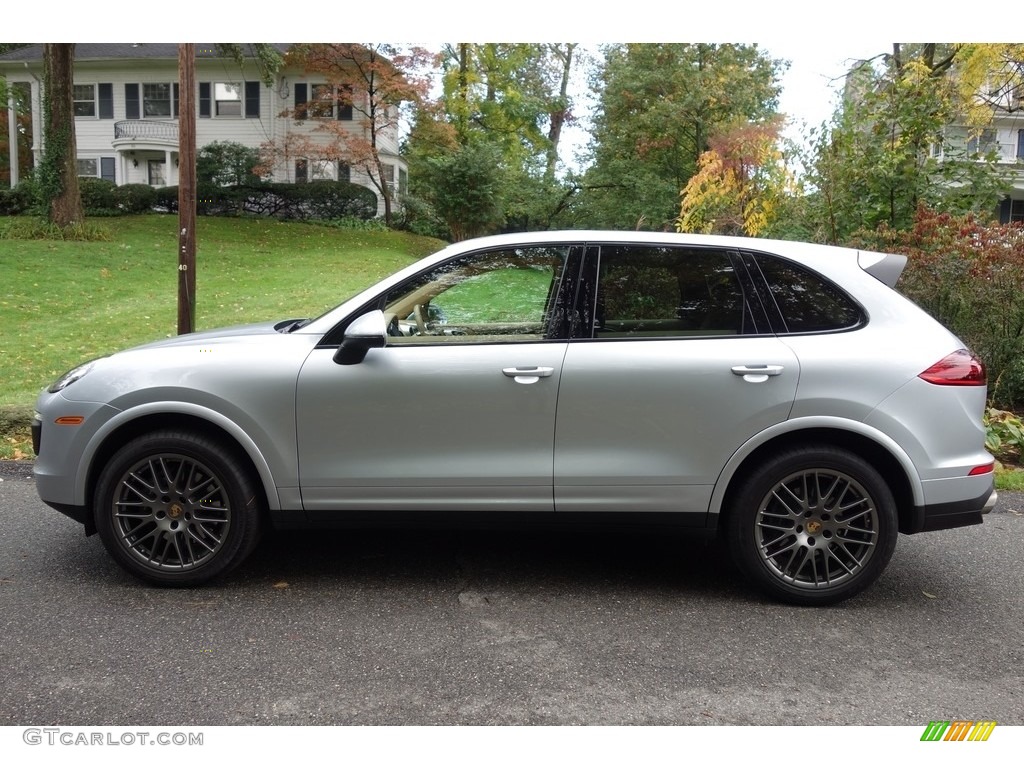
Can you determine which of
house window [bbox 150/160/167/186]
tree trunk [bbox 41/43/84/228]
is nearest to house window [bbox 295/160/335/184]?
house window [bbox 150/160/167/186]

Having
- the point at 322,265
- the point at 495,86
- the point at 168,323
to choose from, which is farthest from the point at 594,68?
the point at 168,323

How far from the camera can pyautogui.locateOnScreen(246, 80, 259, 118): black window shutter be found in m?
32.9

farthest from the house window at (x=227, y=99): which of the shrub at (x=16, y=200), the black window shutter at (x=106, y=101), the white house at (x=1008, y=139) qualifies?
the white house at (x=1008, y=139)

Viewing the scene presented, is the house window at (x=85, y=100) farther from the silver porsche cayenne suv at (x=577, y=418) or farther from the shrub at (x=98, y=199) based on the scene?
the silver porsche cayenne suv at (x=577, y=418)

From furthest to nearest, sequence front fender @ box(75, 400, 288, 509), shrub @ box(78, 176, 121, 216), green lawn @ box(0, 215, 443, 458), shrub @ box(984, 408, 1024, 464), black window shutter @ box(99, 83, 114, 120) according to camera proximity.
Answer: black window shutter @ box(99, 83, 114, 120), shrub @ box(78, 176, 121, 216), green lawn @ box(0, 215, 443, 458), shrub @ box(984, 408, 1024, 464), front fender @ box(75, 400, 288, 509)

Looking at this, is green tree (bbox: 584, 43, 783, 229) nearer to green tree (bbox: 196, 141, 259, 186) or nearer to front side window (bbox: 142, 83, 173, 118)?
green tree (bbox: 196, 141, 259, 186)

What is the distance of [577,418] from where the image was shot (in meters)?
3.94

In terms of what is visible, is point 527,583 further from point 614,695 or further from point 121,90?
point 121,90

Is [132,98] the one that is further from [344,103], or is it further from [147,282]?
[147,282]

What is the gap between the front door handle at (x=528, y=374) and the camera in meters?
3.92

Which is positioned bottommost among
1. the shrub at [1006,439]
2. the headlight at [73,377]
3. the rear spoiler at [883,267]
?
the shrub at [1006,439]

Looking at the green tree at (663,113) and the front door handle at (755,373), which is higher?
the green tree at (663,113)

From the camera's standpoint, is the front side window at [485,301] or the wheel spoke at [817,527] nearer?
the wheel spoke at [817,527]

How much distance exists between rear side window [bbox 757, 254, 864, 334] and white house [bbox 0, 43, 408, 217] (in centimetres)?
2823
